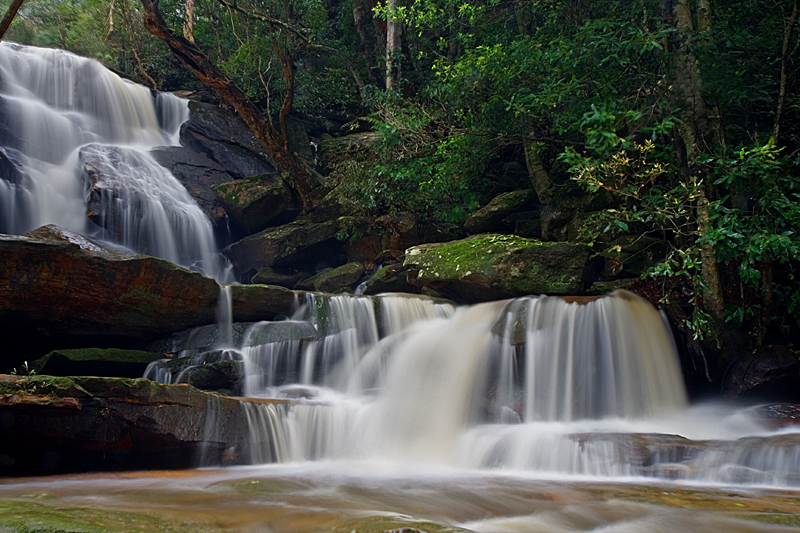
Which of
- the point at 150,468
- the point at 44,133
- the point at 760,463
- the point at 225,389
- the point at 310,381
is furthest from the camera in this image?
the point at 44,133

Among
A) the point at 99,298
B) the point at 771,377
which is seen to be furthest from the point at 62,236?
the point at 771,377

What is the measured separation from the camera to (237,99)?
40.6ft

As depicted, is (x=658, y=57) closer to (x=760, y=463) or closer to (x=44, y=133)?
(x=760, y=463)

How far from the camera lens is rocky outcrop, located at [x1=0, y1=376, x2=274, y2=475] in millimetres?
4898

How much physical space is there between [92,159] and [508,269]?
10.0 meters

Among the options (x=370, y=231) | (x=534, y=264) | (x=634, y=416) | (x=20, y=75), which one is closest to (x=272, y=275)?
(x=370, y=231)

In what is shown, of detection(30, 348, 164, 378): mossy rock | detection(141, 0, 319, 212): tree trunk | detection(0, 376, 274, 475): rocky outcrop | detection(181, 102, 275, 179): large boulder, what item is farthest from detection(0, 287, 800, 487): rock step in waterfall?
detection(181, 102, 275, 179): large boulder

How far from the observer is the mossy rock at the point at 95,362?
6.97 meters

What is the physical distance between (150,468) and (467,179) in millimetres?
7952

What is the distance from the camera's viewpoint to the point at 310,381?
831 cm

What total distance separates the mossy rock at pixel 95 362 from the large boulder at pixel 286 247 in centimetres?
484

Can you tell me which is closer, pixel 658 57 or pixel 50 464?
pixel 50 464

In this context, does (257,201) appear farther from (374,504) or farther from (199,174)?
(374,504)

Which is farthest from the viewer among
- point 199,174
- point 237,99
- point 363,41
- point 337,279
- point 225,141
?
point 363,41
